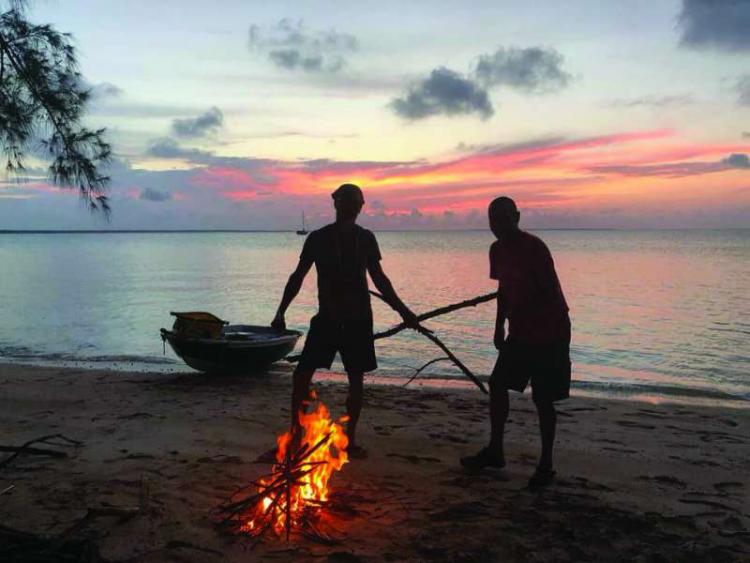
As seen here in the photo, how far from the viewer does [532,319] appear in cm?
500

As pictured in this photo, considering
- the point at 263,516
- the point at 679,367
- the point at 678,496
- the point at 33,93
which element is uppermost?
the point at 33,93

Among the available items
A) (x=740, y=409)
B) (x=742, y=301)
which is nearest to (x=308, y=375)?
(x=740, y=409)

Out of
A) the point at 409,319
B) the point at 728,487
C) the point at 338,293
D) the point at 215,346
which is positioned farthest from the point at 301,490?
the point at 215,346

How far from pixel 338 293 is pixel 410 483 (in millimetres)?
1763

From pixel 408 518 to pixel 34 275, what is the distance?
179 ft

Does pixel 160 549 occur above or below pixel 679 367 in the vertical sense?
above

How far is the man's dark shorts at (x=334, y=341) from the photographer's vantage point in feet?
17.6

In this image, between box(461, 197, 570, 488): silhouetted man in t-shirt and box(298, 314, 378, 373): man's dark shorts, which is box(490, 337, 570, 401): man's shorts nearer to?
box(461, 197, 570, 488): silhouetted man in t-shirt

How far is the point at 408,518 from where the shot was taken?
441cm

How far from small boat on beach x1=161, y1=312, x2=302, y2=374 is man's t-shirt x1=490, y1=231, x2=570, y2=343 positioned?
704 centimetres

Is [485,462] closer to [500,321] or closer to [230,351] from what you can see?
[500,321]

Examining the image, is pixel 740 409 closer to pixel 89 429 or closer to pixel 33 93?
pixel 89 429

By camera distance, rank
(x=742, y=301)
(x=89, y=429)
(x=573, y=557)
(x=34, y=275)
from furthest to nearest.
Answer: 1. (x=34, y=275)
2. (x=742, y=301)
3. (x=89, y=429)
4. (x=573, y=557)

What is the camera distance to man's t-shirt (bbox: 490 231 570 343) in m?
4.91
